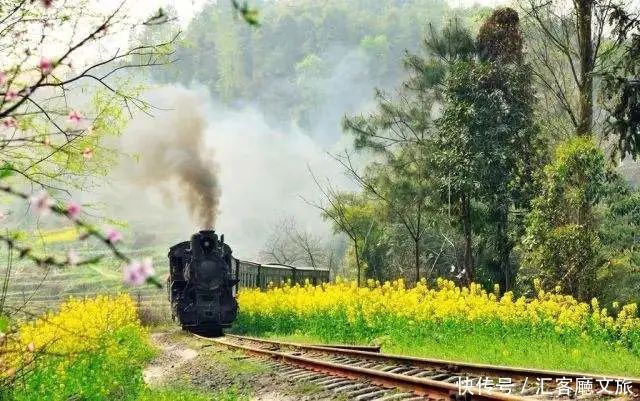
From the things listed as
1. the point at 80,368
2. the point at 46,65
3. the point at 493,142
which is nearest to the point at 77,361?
the point at 80,368

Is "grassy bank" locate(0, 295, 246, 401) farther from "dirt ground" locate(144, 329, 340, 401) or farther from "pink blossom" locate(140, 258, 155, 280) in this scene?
"pink blossom" locate(140, 258, 155, 280)

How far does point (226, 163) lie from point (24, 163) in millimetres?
100995

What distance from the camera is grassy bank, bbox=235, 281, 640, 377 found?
11148mm

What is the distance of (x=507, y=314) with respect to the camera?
43.1 feet

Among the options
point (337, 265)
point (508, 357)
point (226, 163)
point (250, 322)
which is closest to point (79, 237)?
point (508, 357)

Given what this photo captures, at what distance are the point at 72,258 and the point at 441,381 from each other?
613cm

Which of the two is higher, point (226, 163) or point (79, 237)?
point (226, 163)

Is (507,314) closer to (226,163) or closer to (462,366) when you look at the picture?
(462,366)

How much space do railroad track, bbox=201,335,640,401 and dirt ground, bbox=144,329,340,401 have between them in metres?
0.32

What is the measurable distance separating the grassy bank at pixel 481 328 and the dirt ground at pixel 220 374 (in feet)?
9.74

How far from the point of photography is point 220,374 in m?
11.4

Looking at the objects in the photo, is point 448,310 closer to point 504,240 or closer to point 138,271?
point 138,271

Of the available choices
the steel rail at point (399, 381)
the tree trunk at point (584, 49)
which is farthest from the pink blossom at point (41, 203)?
the tree trunk at point (584, 49)

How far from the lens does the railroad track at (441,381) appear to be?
700 centimetres
